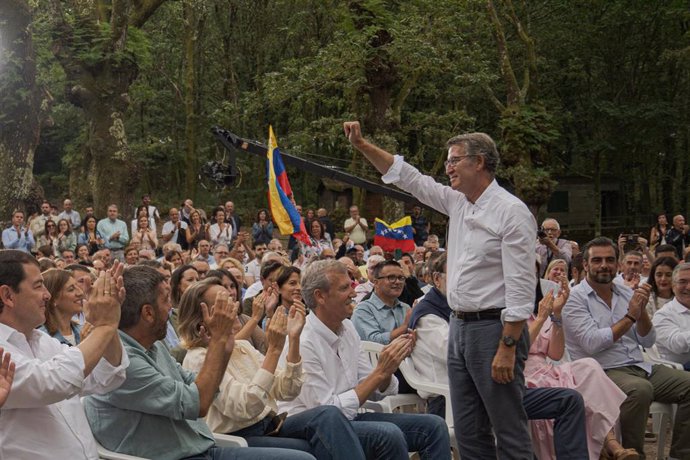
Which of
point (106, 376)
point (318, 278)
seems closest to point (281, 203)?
point (318, 278)

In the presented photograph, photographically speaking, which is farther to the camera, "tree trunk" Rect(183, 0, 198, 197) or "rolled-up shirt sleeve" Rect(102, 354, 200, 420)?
"tree trunk" Rect(183, 0, 198, 197)

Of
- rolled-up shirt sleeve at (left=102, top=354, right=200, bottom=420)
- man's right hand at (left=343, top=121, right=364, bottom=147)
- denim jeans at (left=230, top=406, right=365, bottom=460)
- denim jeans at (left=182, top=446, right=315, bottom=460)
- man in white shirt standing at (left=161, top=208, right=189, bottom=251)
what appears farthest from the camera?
man in white shirt standing at (left=161, top=208, right=189, bottom=251)

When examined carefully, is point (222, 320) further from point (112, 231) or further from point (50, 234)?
point (112, 231)

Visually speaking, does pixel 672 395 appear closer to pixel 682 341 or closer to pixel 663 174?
pixel 682 341

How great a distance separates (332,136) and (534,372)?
52.3ft

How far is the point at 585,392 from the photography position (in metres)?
6.18

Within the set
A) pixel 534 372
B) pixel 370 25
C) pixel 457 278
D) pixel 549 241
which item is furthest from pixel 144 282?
pixel 370 25

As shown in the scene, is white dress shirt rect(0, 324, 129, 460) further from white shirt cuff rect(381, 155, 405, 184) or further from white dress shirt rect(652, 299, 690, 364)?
white dress shirt rect(652, 299, 690, 364)

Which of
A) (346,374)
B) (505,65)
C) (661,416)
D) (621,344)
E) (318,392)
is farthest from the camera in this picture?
(505,65)

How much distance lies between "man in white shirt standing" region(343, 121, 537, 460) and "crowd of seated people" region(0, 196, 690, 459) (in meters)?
0.36

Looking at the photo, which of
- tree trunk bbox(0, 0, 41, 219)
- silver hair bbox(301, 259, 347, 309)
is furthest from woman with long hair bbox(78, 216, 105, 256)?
silver hair bbox(301, 259, 347, 309)

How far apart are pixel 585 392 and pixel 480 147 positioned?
7.01ft

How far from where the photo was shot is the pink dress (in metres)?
6.09

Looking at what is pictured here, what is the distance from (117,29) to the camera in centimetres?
1848
